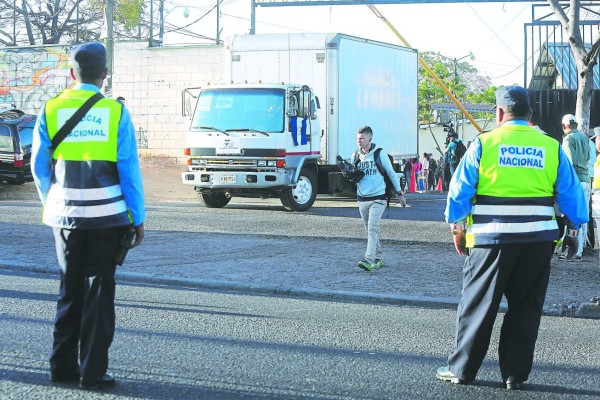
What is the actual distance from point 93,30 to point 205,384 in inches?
1692

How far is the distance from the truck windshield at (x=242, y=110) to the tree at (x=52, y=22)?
84.0 feet

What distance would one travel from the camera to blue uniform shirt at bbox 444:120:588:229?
607 cm

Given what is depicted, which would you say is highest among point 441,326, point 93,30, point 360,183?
point 93,30

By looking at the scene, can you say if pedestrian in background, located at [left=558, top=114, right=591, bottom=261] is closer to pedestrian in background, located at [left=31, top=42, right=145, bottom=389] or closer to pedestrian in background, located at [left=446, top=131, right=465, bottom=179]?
pedestrian in background, located at [left=31, top=42, right=145, bottom=389]

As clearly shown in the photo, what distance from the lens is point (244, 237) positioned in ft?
52.2

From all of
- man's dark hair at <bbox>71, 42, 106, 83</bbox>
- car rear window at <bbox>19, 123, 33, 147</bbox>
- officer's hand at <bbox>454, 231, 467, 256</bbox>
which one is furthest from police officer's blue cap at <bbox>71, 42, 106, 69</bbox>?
car rear window at <bbox>19, 123, 33, 147</bbox>

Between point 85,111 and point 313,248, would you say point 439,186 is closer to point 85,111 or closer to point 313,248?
point 313,248

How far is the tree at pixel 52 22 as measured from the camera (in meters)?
45.8

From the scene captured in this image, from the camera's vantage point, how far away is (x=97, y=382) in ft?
19.1

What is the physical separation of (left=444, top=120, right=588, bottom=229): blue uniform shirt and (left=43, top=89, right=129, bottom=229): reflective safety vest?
200 centimetres

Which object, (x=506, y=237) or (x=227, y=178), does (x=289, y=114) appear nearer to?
(x=227, y=178)

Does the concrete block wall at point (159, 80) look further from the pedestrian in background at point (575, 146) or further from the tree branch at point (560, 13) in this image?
the pedestrian in background at point (575, 146)

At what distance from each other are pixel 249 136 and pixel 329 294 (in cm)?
1012

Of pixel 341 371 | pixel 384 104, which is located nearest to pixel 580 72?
pixel 384 104
